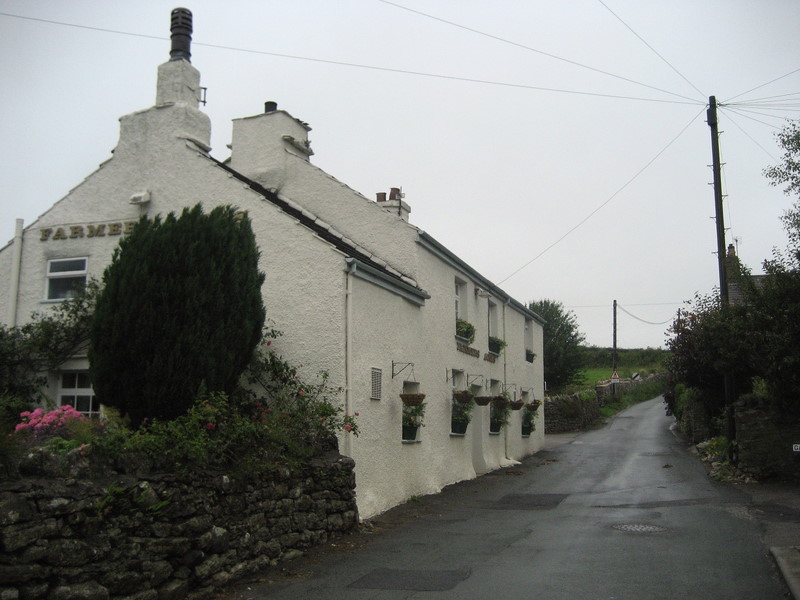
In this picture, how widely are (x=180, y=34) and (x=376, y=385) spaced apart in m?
8.86

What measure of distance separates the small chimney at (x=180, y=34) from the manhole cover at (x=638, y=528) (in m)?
12.8

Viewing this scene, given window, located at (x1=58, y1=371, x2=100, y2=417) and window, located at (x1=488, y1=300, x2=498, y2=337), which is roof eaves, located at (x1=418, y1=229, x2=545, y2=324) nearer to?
window, located at (x1=488, y1=300, x2=498, y2=337)

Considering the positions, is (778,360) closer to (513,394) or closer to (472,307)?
(472,307)

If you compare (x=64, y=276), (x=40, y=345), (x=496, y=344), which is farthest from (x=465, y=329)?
(x=40, y=345)

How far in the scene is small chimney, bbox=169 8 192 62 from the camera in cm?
1677

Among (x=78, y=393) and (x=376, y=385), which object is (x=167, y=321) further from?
(x=78, y=393)

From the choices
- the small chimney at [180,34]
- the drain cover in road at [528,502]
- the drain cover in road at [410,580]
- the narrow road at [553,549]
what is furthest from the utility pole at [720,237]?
the small chimney at [180,34]

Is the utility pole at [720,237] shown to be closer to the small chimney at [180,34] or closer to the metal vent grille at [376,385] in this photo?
the metal vent grille at [376,385]

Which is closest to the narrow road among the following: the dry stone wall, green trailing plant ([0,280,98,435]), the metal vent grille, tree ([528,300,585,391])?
the dry stone wall

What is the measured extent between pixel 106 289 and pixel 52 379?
17.0 feet

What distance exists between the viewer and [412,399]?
1539 centimetres

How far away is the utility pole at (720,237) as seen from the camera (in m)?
19.9

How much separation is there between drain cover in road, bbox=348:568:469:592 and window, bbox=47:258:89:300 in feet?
31.1

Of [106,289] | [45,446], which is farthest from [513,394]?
[45,446]
